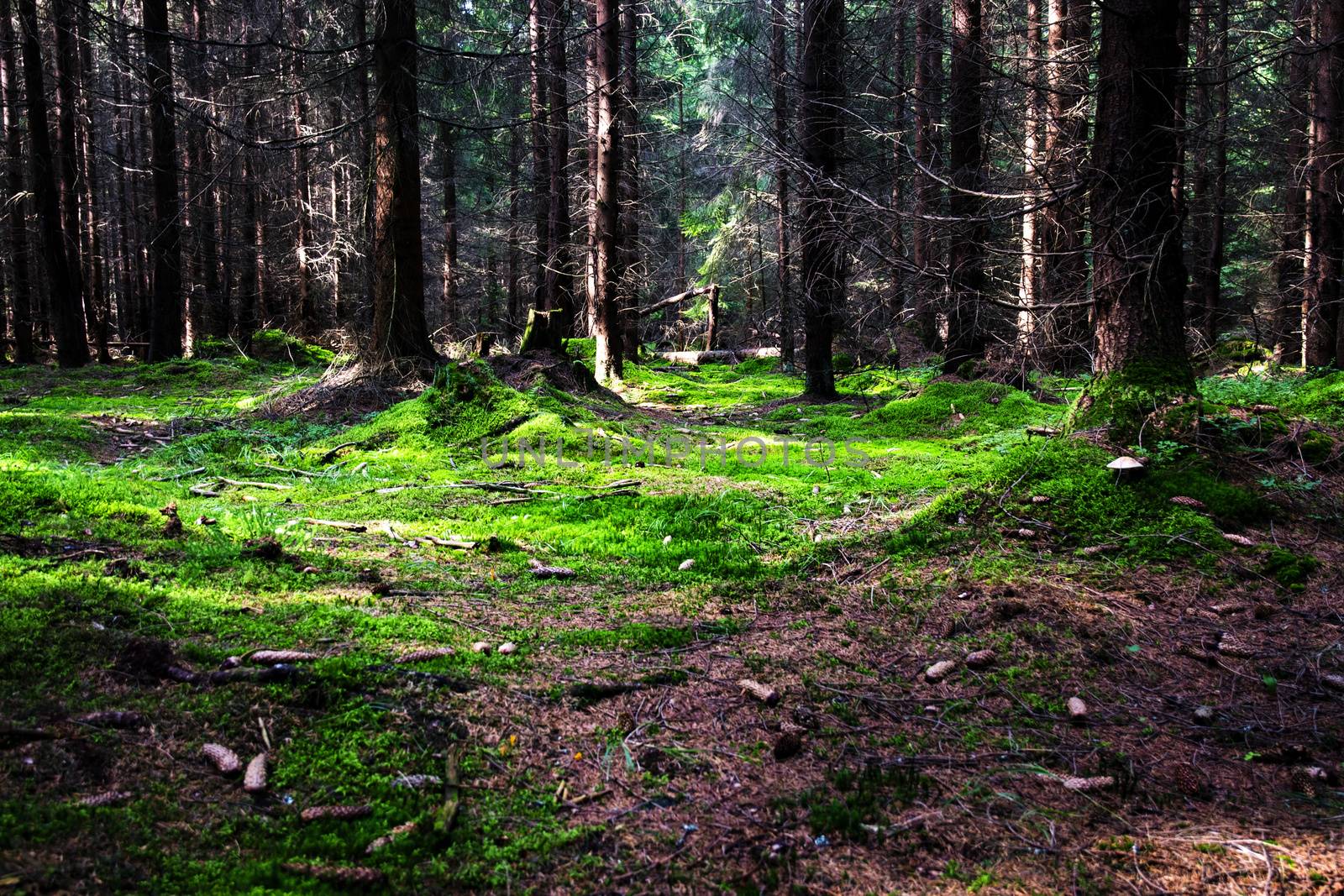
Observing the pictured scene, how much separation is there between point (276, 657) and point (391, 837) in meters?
0.97

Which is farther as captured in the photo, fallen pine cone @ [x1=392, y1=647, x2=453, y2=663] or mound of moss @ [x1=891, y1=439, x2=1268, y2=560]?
mound of moss @ [x1=891, y1=439, x2=1268, y2=560]

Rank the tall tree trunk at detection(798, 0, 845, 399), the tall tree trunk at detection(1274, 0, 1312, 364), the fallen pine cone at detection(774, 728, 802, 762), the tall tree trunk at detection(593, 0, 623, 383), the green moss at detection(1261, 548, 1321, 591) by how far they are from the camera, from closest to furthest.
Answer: the fallen pine cone at detection(774, 728, 802, 762)
the green moss at detection(1261, 548, 1321, 591)
the tall tree trunk at detection(798, 0, 845, 399)
the tall tree trunk at detection(1274, 0, 1312, 364)
the tall tree trunk at detection(593, 0, 623, 383)

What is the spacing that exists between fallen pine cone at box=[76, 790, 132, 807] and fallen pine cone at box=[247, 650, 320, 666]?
73 centimetres

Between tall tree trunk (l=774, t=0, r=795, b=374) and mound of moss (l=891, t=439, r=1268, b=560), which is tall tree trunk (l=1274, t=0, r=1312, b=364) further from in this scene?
mound of moss (l=891, t=439, r=1268, b=560)

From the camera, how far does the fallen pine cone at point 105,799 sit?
5.51 ft

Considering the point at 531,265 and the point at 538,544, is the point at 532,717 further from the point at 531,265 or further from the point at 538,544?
the point at 531,265

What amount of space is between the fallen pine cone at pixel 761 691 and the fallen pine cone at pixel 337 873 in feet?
4.88

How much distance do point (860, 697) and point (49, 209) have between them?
56.5 feet

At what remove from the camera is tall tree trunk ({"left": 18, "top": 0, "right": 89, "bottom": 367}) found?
42.5 feet

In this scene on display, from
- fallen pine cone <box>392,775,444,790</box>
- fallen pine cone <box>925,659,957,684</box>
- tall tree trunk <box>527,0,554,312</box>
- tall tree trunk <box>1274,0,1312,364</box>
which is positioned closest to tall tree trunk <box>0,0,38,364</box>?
tall tree trunk <box>527,0,554,312</box>

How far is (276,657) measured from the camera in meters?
2.51

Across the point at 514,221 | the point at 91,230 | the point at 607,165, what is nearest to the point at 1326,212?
the point at 607,165

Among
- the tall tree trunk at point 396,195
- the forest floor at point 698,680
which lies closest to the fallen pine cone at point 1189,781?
the forest floor at point 698,680

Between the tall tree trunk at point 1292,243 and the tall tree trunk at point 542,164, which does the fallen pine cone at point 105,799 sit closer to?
the tall tree trunk at point 1292,243
